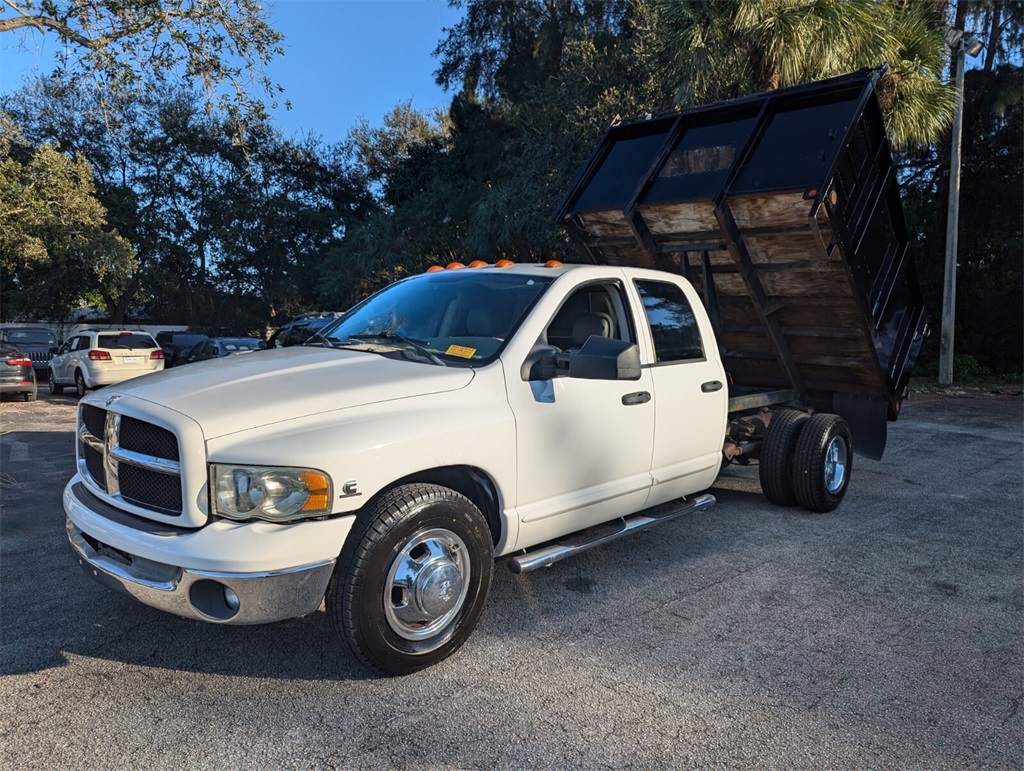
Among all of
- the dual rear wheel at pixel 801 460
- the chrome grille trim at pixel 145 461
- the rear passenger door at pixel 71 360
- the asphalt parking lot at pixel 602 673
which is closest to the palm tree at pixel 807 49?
the dual rear wheel at pixel 801 460

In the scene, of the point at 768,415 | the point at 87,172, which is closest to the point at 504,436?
the point at 768,415

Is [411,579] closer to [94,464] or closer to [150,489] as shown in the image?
[150,489]

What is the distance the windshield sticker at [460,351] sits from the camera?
3.92 meters

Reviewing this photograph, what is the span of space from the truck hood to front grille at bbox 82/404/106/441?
0.35 feet

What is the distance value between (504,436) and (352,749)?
4.95ft

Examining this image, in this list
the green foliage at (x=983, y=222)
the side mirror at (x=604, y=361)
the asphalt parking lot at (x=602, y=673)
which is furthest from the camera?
the green foliage at (x=983, y=222)

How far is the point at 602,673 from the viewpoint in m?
3.37

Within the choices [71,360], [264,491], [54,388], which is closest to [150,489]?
[264,491]

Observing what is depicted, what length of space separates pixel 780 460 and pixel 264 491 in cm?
431

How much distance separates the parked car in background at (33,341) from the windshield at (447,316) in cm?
1973

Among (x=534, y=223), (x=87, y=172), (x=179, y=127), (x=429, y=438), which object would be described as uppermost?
(x=179, y=127)

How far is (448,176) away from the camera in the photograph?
29.1m

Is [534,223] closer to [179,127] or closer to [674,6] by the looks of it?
[674,6]

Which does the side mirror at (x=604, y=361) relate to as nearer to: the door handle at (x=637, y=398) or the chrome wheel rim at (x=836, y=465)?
the door handle at (x=637, y=398)
